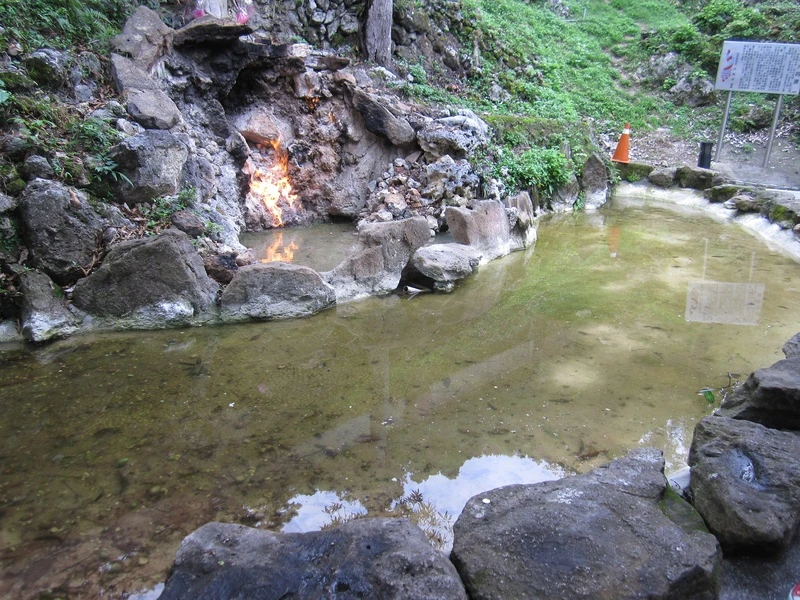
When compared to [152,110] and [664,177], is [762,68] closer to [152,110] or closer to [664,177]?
[664,177]

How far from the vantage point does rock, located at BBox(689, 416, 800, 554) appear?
222 cm

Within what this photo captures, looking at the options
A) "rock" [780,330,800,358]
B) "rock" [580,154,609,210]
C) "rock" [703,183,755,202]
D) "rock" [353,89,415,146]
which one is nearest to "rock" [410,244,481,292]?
"rock" [353,89,415,146]

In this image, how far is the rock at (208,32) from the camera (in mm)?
7418

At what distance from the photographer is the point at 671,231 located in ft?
28.8

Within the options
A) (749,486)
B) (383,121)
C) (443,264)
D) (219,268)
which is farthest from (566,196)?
(749,486)

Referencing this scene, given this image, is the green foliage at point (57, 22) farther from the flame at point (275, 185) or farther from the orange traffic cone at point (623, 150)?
the orange traffic cone at point (623, 150)

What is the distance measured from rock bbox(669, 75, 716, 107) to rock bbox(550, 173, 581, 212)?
866cm

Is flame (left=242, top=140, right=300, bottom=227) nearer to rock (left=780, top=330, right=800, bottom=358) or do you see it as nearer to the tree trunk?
the tree trunk

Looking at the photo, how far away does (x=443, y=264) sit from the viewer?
6.06 m

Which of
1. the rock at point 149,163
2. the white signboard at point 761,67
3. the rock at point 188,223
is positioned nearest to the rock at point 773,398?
the rock at point 188,223

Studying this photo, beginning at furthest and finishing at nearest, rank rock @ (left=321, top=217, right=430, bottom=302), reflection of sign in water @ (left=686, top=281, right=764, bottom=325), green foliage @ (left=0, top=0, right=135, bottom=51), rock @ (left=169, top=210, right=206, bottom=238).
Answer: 1. green foliage @ (left=0, top=0, right=135, bottom=51)
2. rock @ (left=321, top=217, right=430, bottom=302)
3. rock @ (left=169, top=210, right=206, bottom=238)
4. reflection of sign in water @ (left=686, top=281, right=764, bottom=325)

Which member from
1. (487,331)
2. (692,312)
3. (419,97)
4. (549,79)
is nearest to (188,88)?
(419,97)

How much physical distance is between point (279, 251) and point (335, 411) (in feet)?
13.1

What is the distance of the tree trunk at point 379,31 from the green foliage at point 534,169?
350 centimetres
